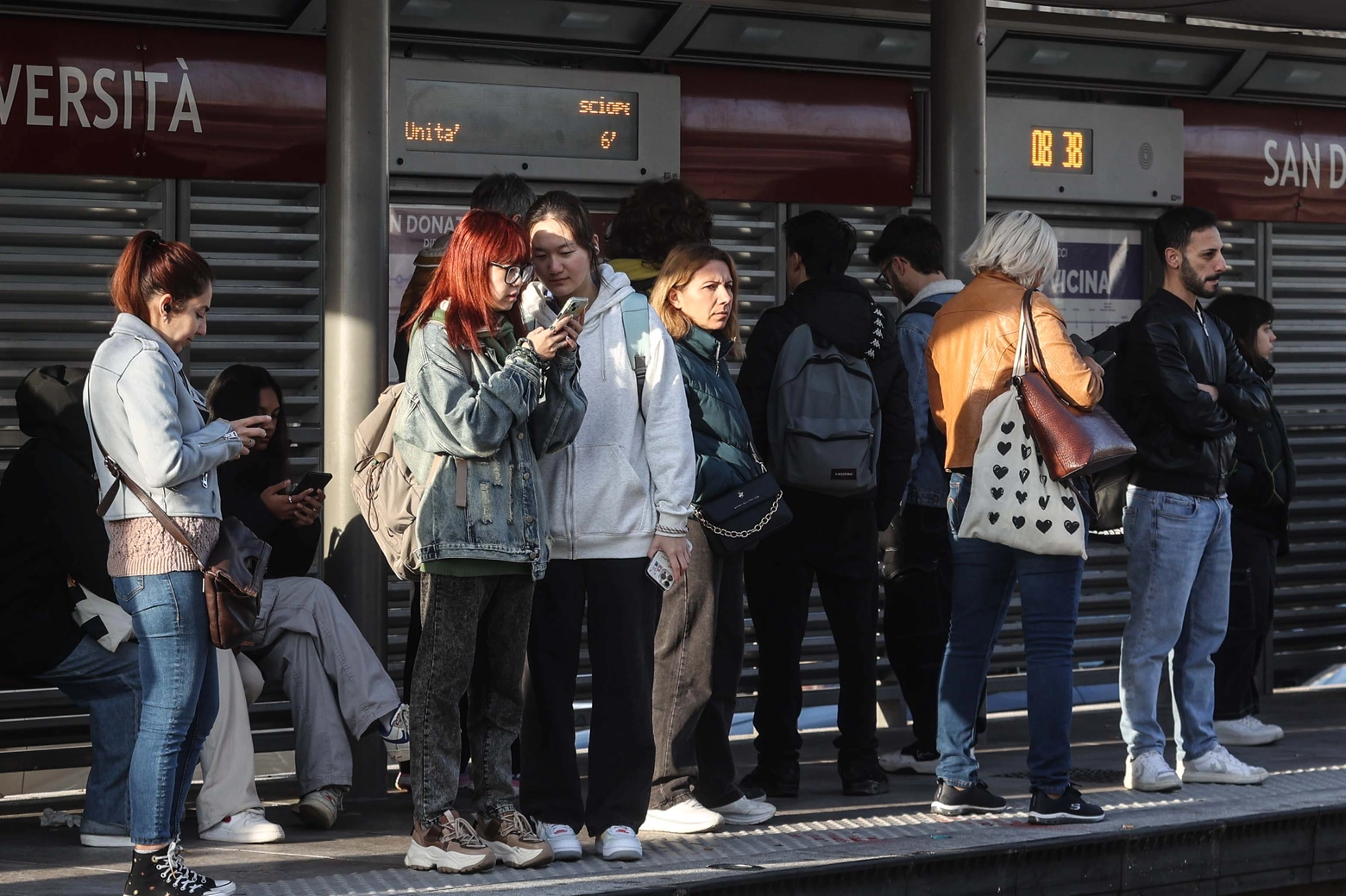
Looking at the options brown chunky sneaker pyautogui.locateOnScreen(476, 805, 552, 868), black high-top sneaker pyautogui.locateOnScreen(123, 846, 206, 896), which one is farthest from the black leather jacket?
black high-top sneaker pyautogui.locateOnScreen(123, 846, 206, 896)

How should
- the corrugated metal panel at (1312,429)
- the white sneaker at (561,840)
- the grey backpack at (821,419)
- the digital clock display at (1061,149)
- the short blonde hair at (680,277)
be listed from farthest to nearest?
the corrugated metal panel at (1312,429) < the digital clock display at (1061,149) < the grey backpack at (821,419) < the short blonde hair at (680,277) < the white sneaker at (561,840)

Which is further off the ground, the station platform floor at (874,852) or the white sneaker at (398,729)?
the white sneaker at (398,729)

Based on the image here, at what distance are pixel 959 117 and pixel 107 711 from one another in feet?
14.0

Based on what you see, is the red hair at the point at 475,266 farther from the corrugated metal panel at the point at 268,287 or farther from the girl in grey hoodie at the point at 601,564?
the corrugated metal panel at the point at 268,287

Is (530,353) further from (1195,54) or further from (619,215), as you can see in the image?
(1195,54)

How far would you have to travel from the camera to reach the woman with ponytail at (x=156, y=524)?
15.1ft

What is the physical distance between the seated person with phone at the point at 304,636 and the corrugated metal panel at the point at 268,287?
108cm

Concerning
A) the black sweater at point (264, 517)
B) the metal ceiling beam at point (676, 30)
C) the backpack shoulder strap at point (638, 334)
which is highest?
the metal ceiling beam at point (676, 30)

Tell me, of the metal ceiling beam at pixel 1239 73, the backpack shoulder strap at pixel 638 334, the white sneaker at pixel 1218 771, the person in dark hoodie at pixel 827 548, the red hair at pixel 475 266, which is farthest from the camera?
the metal ceiling beam at pixel 1239 73

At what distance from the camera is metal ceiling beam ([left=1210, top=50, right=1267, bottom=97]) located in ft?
29.8

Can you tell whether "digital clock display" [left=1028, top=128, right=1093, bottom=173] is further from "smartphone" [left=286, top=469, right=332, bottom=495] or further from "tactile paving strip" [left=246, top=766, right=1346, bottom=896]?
"smartphone" [left=286, top=469, right=332, bottom=495]

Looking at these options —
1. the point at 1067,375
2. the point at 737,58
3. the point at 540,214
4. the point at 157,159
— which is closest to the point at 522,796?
the point at 540,214

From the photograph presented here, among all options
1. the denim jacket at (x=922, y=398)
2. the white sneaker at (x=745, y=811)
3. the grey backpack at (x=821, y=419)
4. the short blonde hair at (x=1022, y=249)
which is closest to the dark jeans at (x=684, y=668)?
the white sneaker at (x=745, y=811)

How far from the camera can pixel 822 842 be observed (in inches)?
212
